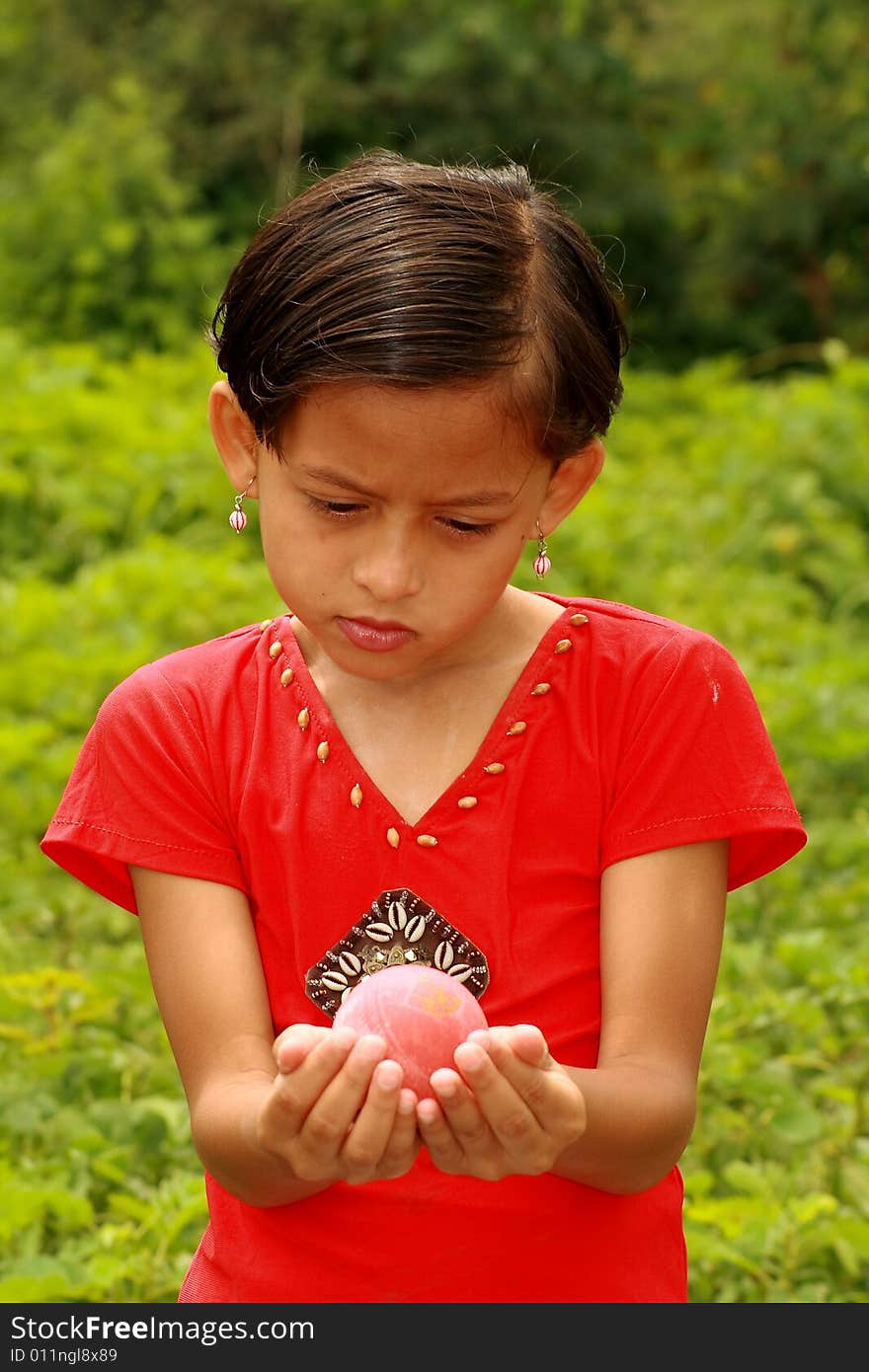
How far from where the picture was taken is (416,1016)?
5.53ft

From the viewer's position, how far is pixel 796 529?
241 inches

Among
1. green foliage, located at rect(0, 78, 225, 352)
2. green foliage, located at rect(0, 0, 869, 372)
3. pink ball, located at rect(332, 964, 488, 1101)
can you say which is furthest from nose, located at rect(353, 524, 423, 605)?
green foliage, located at rect(0, 0, 869, 372)

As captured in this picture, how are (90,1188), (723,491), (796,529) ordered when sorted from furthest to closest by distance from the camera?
(723,491), (796,529), (90,1188)

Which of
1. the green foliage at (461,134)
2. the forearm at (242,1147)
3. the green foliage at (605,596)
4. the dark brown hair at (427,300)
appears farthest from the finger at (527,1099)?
the green foliage at (461,134)

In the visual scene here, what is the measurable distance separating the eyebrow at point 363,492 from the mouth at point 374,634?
128 mm

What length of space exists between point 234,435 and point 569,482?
35 cm

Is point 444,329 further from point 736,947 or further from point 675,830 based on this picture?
point 736,947

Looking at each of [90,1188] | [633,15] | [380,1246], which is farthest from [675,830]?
[633,15]

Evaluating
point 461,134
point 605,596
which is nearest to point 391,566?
point 605,596

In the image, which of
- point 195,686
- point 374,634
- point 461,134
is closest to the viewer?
point 374,634

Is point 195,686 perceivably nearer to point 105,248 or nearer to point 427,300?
point 427,300

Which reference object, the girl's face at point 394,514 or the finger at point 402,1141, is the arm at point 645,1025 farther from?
the girl's face at point 394,514

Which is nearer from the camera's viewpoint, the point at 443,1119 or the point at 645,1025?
the point at 443,1119

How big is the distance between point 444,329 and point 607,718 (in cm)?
47
